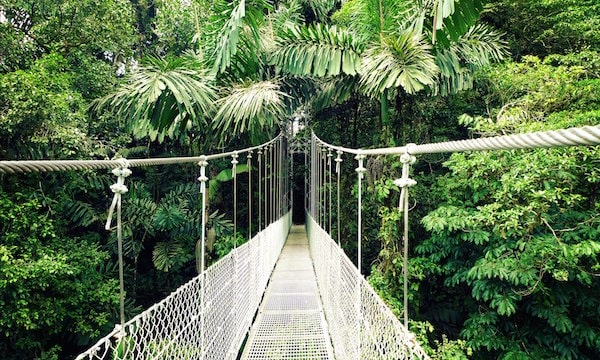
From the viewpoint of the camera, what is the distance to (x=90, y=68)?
4.12m

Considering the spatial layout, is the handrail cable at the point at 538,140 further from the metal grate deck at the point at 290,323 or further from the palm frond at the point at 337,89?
the palm frond at the point at 337,89

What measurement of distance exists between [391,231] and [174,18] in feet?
14.0

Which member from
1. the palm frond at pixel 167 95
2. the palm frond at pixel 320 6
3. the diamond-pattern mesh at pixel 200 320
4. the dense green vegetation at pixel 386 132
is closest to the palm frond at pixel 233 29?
the dense green vegetation at pixel 386 132

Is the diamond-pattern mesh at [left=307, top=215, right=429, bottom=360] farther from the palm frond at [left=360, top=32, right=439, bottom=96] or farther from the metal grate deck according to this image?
the palm frond at [left=360, top=32, right=439, bottom=96]

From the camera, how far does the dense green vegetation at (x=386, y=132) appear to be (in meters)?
2.75

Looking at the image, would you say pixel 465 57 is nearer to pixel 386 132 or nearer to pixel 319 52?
pixel 386 132

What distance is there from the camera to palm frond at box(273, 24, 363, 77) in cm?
312

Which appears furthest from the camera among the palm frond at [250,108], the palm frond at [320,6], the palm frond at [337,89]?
the palm frond at [320,6]

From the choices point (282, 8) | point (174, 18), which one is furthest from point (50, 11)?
point (282, 8)

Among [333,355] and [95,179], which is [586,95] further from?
[95,179]

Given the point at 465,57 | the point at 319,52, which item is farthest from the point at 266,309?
the point at 465,57

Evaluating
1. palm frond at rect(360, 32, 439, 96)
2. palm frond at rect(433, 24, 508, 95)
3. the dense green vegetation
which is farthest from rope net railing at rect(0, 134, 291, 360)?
palm frond at rect(433, 24, 508, 95)

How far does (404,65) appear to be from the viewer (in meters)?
2.68

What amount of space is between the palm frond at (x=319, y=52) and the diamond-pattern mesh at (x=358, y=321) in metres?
1.68
